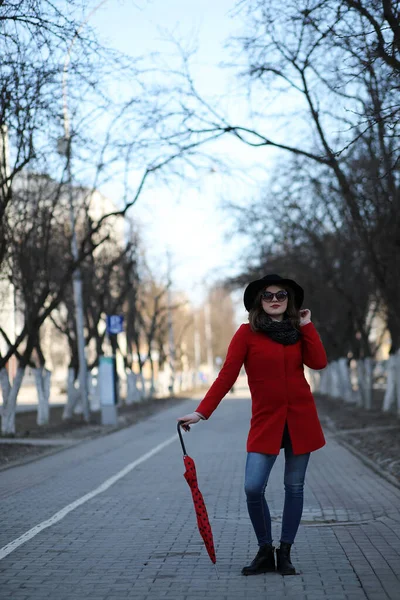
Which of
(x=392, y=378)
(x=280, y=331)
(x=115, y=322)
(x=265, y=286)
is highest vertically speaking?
(x=115, y=322)

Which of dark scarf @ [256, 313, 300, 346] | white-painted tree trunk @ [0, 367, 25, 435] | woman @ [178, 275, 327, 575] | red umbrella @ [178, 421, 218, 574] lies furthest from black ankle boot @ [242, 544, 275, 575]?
white-painted tree trunk @ [0, 367, 25, 435]

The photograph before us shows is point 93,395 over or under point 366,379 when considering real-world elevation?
over

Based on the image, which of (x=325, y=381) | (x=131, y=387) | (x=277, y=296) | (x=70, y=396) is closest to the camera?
(x=277, y=296)

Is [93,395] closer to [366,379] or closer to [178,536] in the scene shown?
[366,379]

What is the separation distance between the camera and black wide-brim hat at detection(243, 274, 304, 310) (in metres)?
6.82

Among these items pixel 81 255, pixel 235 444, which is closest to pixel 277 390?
pixel 235 444

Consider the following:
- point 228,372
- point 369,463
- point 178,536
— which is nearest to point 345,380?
point 369,463

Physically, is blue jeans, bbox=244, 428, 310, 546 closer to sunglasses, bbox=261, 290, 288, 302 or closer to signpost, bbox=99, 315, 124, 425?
sunglasses, bbox=261, 290, 288, 302

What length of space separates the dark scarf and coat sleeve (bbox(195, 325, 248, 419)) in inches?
5.2

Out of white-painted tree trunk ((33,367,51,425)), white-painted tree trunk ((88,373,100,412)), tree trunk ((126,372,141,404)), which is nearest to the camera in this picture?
white-painted tree trunk ((33,367,51,425))

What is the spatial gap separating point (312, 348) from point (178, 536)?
275cm

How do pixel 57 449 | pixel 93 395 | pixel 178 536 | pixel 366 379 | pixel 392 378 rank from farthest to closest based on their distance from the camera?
pixel 93 395, pixel 366 379, pixel 392 378, pixel 57 449, pixel 178 536

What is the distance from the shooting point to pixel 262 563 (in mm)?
6812

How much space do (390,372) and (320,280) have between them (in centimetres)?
1037
